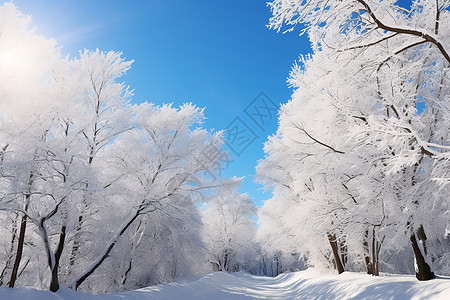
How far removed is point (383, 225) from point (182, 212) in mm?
6964

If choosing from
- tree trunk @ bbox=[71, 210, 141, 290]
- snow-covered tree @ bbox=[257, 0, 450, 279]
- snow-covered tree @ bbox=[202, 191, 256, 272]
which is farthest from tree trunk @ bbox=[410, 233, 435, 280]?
snow-covered tree @ bbox=[202, 191, 256, 272]

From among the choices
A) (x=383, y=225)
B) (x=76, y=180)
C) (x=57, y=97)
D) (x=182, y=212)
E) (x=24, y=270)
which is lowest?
(x=24, y=270)

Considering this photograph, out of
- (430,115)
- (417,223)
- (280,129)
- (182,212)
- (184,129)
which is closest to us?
(417,223)

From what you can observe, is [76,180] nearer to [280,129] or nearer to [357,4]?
[357,4]

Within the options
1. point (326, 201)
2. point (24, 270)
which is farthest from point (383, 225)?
point (24, 270)

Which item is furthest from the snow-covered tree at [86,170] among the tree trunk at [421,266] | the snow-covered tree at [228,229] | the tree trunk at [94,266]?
the snow-covered tree at [228,229]

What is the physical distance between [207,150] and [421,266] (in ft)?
28.8

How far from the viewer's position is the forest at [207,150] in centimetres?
558

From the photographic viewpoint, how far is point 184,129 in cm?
1339

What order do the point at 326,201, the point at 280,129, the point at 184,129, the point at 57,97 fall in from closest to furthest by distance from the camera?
the point at 57,97, the point at 326,201, the point at 184,129, the point at 280,129

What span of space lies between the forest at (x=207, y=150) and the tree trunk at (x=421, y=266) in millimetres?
28

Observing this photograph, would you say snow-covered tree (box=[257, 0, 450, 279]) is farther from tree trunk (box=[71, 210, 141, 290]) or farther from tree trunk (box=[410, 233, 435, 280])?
tree trunk (box=[71, 210, 141, 290])

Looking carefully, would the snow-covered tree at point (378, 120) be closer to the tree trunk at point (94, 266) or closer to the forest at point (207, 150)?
the forest at point (207, 150)

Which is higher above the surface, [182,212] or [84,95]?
[84,95]
